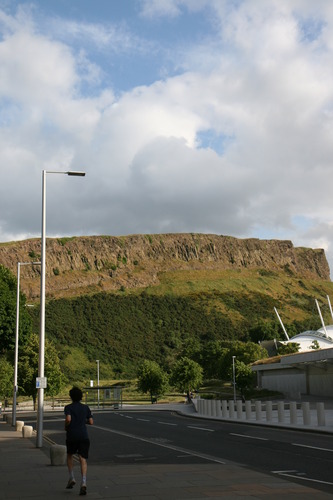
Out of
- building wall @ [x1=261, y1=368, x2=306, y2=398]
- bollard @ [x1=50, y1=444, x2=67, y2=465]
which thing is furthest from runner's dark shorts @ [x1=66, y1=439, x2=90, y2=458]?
building wall @ [x1=261, y1=368, x2=306, y2=398]

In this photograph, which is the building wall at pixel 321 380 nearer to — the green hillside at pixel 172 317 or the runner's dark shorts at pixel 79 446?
the runner's dark shorts at pixel 79 446

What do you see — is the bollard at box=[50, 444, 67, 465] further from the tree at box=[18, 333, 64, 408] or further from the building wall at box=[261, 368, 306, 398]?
the tree at box=[18, 333, 64, 408]

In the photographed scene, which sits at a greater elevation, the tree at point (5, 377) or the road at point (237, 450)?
the tree at point (5, 377)

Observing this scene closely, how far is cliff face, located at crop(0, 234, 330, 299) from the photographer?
16162 centimetres

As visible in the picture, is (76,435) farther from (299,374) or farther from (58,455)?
(299,374)

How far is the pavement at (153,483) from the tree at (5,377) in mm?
50919

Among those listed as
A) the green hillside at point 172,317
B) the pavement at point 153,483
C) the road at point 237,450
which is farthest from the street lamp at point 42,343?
the green hillside at point 172,317

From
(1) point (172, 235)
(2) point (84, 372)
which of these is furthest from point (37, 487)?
(1) point (172, 235)

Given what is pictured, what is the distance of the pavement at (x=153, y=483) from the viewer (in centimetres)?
931

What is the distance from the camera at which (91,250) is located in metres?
175

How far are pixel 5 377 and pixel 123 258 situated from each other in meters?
115

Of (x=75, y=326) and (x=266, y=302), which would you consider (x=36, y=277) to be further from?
(x=266, y=302)

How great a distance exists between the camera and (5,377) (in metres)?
63.6

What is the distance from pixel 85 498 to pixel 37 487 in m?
1.61
